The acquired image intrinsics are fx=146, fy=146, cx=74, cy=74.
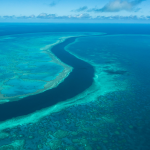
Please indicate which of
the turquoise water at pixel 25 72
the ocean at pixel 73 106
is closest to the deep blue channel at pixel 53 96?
the ocean at pixel 73 106

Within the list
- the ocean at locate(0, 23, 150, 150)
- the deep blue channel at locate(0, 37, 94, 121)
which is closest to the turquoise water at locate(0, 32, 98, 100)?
the ocean at locate(0, 23, 150, 150)

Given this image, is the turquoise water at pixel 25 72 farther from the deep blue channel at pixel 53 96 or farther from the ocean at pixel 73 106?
the deep blue channel at pixel 53 96

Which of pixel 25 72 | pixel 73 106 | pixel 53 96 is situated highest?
pixel 25 72

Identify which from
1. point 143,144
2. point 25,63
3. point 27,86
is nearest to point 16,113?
point 27,86

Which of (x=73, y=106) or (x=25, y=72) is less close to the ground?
(x=25, y=72)

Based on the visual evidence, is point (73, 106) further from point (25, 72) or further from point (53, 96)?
point (25, 72)

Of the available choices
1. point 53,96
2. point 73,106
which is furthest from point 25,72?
point 73,106

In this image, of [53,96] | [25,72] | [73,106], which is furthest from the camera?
[25,72]

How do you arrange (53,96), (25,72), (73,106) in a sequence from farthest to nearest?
1. (25,72)
2. (53,96)
3. (73,106)

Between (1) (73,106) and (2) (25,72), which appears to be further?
(2) (25,72)

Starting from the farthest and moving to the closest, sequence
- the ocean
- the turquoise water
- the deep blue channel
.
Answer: the turquoise water → the deep blue channel → the ocean

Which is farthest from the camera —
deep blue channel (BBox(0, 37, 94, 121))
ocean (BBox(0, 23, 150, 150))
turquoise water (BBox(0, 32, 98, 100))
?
turquoise water (BBox(0, 32, 98, 100))

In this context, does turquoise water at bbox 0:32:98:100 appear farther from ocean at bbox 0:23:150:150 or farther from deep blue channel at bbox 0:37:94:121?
deep blue channel at bbox 0:37:94:121
